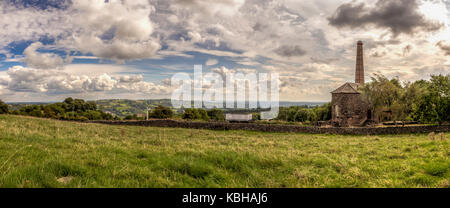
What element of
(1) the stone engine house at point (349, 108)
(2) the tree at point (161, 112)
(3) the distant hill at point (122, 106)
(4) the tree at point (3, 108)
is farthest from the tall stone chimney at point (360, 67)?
(3) the distant hill at point (122, 106)

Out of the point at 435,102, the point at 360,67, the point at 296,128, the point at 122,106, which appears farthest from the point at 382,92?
the point at 122,106

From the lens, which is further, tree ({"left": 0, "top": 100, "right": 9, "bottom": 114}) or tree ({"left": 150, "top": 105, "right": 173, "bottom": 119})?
tree ({"left": 150, "top": 105, "right": 173, "bottom": 119})

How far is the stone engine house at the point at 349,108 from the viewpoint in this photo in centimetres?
4403

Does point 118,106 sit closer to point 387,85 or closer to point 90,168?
point 387,85

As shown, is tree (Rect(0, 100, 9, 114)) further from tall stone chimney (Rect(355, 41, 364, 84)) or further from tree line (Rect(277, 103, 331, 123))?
tall stone chimney (Rect(355, 41, 364, 84))

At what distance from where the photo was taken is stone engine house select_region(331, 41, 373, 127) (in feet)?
144

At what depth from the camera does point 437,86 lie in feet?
110

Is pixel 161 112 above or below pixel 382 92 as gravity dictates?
below

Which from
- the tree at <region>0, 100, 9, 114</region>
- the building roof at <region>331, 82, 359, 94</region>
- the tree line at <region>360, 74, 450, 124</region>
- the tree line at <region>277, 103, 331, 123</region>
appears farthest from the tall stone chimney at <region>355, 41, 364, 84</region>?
the tree at <region>0, 100, 9, 114</region>

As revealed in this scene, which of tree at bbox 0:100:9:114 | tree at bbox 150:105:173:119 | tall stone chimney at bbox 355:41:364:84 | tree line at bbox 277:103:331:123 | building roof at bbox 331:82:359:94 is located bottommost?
tree line at bbox 277:103:331:123

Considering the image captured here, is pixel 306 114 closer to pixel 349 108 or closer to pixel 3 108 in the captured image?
pixel 349 108

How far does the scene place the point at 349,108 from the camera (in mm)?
44094

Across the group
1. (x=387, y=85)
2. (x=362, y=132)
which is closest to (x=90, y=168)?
(x=362, y=132)

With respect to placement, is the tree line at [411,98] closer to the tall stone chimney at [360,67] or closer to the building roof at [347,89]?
the building roof at [347,89]
